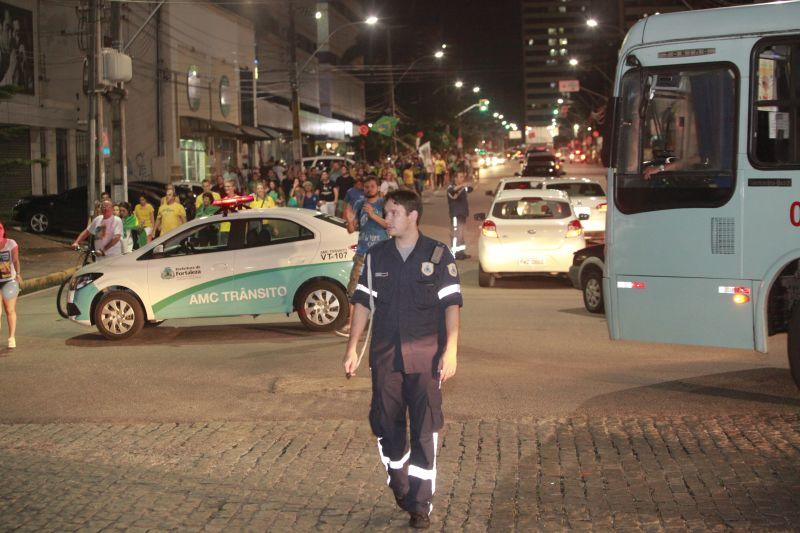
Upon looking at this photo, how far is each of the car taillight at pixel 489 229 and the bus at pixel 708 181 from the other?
8.60 meters

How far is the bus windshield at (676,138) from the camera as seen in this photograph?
923cm

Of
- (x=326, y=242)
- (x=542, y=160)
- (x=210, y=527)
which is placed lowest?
(x=210, y=527)

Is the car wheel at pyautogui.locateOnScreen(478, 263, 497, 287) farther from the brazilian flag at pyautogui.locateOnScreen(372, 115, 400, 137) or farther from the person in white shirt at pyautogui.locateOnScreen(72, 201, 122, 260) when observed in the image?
the brazilian flag at pyautogui.locateOnScreen(372, 115, 400, 137)

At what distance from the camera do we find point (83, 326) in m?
14.9

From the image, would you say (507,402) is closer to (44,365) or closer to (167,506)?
(167,506)

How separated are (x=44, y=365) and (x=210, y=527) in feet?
21.2

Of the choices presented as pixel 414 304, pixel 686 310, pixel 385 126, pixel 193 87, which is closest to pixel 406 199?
pixel 414 304

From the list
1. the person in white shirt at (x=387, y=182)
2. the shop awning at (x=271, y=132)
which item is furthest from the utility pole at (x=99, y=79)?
the shop awning at (x=271, y=132)

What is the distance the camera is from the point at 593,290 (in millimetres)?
14836

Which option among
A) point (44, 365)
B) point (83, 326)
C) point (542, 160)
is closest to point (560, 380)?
point (44, 365)

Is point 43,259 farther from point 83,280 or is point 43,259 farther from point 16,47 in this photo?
point 16,47

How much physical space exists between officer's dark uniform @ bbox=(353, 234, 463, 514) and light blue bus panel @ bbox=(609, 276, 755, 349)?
388 cm

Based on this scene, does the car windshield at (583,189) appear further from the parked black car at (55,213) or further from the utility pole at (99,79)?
the parked black car at (55,213)

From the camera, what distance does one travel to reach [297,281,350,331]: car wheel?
13.6 meters
